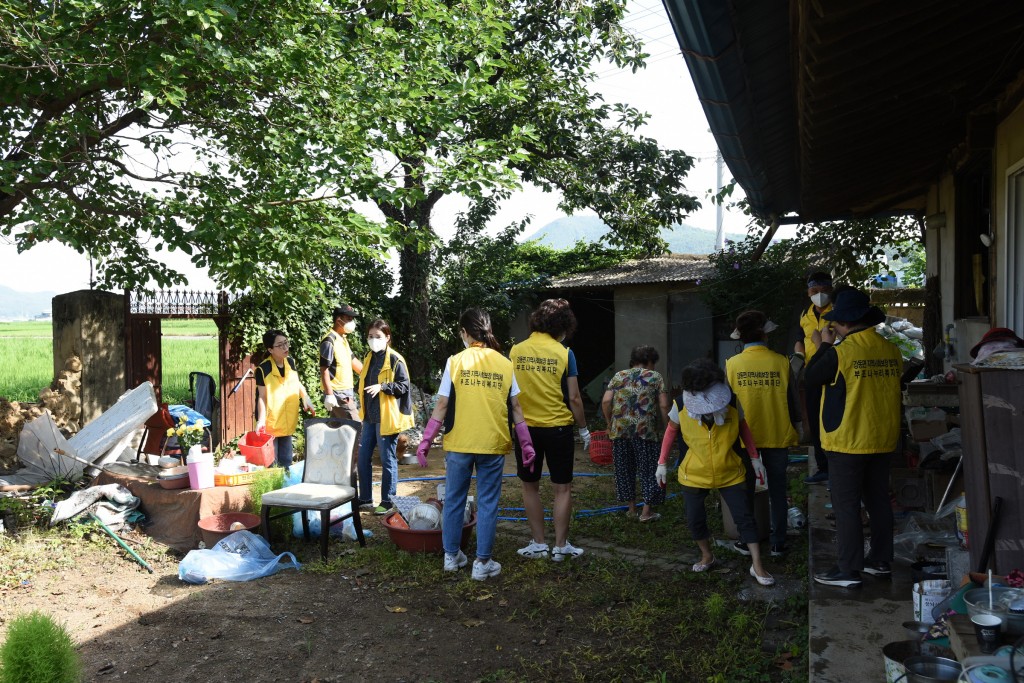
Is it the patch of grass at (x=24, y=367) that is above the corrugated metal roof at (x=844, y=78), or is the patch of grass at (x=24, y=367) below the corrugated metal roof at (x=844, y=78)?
below

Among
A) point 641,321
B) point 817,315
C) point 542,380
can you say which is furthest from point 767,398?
point 641,321

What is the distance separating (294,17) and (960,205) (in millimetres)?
6500

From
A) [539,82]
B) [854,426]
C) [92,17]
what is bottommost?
[854,426]

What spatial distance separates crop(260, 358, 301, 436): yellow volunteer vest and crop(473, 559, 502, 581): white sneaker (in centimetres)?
279

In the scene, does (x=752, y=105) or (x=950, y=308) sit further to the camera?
(x=950, y=308)

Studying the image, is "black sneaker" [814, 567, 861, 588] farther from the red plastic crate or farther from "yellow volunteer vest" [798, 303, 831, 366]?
the red plastic crate

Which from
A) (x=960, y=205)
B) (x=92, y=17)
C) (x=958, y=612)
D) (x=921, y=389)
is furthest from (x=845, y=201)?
(x=92, y=17)

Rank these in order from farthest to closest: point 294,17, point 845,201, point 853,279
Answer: point 853,279 < point 845,201 < point 294,17

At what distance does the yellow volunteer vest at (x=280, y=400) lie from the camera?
7367mm

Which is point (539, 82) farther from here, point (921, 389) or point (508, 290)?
point (921, 389)

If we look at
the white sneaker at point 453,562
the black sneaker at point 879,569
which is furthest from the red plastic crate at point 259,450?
the black sneaker at point 879,569

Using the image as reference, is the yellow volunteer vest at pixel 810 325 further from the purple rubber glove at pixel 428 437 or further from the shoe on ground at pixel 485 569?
the purple rubber glove at pixel 428 437

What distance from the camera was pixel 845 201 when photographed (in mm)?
8680

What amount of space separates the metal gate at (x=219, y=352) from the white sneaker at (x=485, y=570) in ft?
14.6
